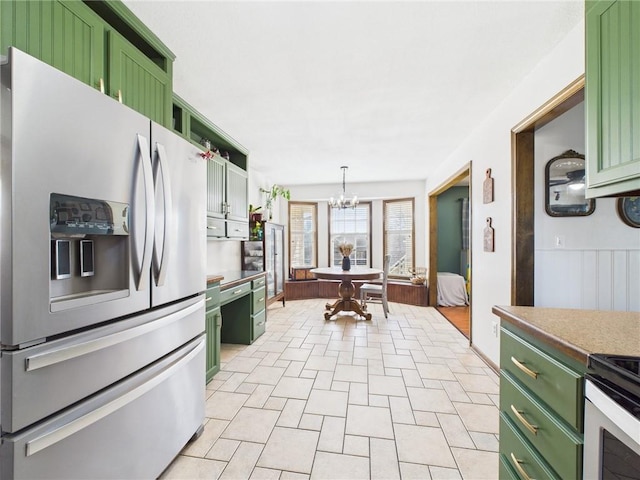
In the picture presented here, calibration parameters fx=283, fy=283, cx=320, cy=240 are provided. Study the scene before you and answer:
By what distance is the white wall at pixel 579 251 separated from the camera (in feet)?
7.45

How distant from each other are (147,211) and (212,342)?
5.57 feet

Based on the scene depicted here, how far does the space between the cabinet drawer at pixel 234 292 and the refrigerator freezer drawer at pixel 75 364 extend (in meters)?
1.29

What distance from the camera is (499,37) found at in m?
1.81

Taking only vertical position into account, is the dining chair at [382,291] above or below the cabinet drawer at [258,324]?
above

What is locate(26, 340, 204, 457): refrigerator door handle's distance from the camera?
930 mm

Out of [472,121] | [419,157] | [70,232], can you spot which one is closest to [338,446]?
[70,232]

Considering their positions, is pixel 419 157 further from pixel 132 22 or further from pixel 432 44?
pixel 132 22

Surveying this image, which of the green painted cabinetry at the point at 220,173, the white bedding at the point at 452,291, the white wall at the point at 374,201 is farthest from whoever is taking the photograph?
the white wall at the point at 374,201

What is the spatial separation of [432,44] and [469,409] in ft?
8.69

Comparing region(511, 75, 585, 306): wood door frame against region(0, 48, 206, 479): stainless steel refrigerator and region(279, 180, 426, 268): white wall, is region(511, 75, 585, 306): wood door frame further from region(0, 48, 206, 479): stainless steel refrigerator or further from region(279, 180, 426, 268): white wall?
region(279, 180, 426, 268): white wall

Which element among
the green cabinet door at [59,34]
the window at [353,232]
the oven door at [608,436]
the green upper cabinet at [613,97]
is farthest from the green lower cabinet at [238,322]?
the window at [353,232]

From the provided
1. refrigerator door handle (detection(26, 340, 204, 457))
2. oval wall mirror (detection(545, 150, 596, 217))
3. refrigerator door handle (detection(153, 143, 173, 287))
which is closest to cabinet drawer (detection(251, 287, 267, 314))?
refrigerator door handle (detection(26, 340, 204, 457))

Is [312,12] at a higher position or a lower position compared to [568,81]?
higher

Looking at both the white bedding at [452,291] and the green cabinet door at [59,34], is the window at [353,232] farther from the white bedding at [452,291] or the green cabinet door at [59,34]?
the green cabinet door at [59,34]
